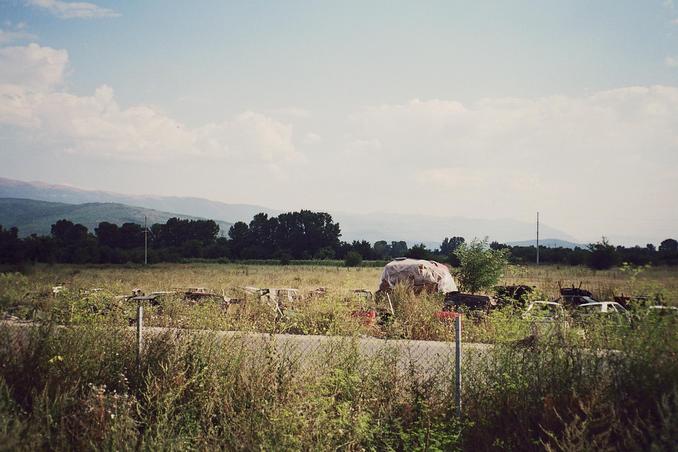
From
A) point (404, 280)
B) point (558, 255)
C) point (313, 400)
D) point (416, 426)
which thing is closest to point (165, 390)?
point (313, 400)

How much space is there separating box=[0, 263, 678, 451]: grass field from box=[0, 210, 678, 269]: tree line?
43720 millimetres

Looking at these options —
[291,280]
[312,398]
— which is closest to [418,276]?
[312,398]

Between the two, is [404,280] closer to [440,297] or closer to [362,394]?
[440,297]

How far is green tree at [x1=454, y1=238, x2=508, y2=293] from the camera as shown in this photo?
23.7m

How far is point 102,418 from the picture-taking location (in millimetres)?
6160

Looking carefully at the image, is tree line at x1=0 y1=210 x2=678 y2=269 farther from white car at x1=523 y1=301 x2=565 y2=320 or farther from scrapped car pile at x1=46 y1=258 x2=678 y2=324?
white car at x1=523 y1=301 x2=565 y2=320

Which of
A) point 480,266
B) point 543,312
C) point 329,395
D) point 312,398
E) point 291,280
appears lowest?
point 291,280

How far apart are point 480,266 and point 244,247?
7729cm

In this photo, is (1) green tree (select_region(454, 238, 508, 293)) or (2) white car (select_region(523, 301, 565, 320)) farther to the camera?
(1) green tree (select_region(454, 238, 508, 293))

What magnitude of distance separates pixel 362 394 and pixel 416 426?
0.76m

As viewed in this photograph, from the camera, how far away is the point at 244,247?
98.1 meters

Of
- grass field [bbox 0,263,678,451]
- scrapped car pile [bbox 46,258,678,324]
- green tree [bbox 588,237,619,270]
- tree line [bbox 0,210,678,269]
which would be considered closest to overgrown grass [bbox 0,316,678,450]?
grass field [bbox 0,263,678,451]

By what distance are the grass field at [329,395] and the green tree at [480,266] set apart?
14807 millimetres

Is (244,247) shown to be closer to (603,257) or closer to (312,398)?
(603,257)
